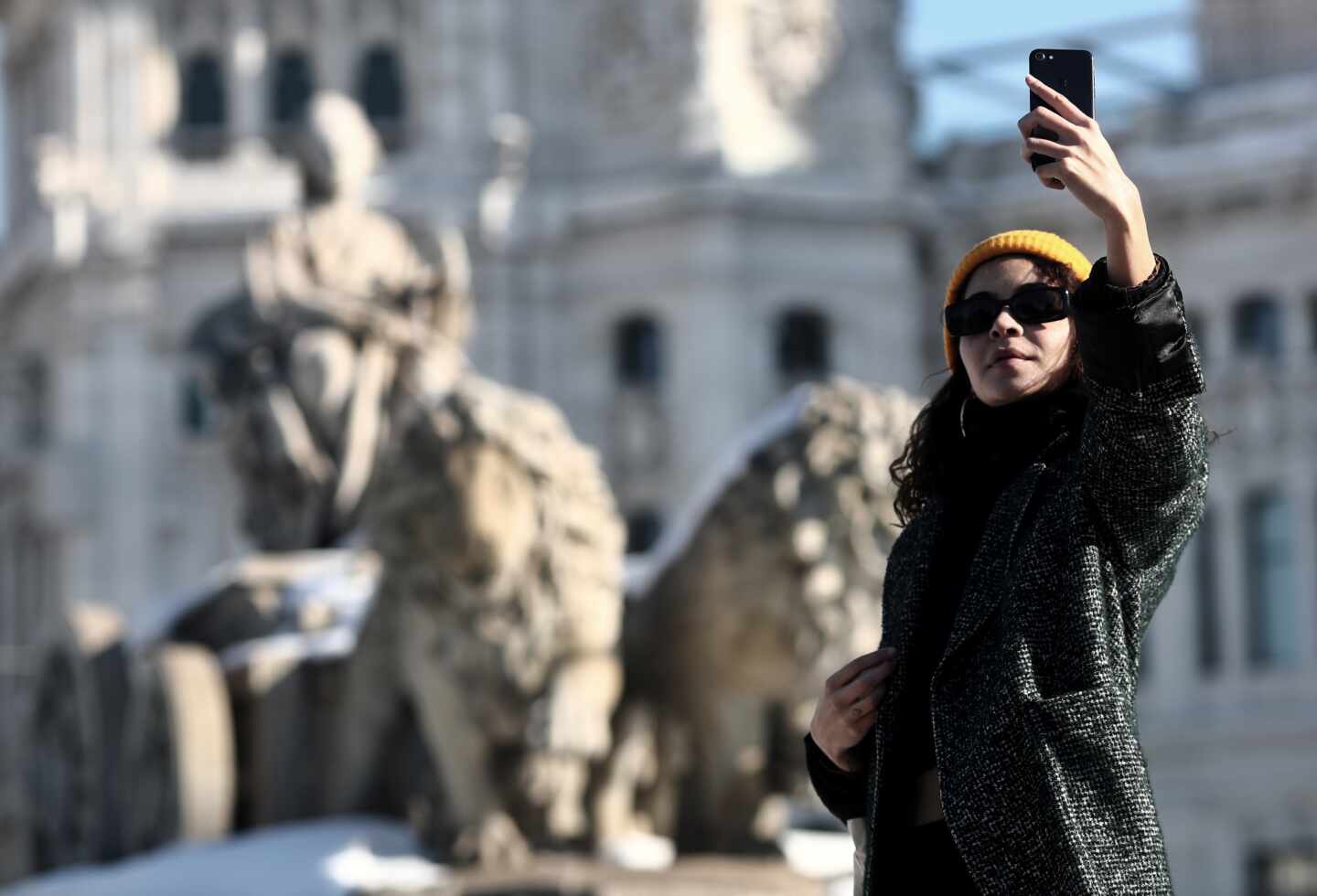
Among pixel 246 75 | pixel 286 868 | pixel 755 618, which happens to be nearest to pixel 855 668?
pixel 755 618

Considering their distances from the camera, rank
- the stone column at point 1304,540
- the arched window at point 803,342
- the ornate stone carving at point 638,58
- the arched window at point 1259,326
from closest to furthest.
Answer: the stone column at point 1304,540 → the arched window at point 1259,326 → the ornate stone carving at point 638,58 → the arched window at point 803,342

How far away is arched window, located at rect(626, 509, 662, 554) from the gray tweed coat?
3500cm

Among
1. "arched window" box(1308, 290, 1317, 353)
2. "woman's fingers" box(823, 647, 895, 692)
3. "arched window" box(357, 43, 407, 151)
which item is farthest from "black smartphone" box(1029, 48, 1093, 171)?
"arched window" box(357, 43, 407, 151)

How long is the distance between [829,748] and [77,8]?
38921 millimetres

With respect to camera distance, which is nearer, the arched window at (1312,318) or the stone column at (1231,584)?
the stone column at (1231,584)

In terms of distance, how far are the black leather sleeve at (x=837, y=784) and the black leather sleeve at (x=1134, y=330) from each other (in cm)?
56

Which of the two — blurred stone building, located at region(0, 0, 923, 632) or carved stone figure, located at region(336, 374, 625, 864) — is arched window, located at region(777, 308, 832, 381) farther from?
carved stone figure, located at region(336, 374, 625, 864)

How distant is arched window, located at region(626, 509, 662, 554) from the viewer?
125 feet

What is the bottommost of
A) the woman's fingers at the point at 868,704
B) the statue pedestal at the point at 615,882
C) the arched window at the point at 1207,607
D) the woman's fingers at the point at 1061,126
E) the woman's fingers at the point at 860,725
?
the arched window at the point at 1207,607

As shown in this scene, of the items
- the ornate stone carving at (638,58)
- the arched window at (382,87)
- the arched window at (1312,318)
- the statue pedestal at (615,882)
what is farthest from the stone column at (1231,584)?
the statue pedestal at (615,882)

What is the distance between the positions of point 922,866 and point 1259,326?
121 feet

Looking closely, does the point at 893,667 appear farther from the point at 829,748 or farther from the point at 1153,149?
the point at 1153,149

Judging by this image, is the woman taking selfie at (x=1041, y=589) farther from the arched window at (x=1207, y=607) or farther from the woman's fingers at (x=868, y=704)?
the arched window at (x=1207, y=607)

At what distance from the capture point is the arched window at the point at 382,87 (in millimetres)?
40688
